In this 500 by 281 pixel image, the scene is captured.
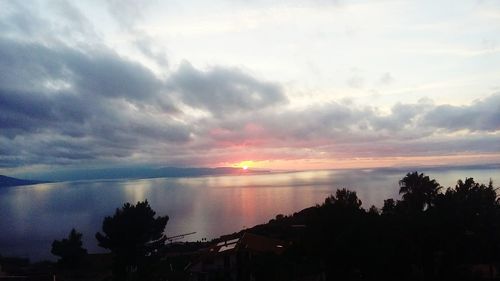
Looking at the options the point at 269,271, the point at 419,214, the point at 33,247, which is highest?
the point at 419,214

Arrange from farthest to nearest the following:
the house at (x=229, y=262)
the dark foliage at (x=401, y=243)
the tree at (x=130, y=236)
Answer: the tree at (x=130, y=236) < the house at (x=229, y=262) < the dark foliage at (x=401, y=243)

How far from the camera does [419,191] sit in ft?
141

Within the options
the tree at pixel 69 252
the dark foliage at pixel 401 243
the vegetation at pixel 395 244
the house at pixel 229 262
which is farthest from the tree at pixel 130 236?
the dark foliage at pixel 401 243

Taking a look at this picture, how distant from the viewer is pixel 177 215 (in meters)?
148

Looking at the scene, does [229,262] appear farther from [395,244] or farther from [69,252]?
[69,252]

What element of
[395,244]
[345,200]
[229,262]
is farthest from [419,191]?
[229,262]

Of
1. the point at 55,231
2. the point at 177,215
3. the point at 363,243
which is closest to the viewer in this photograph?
the point at 363,243

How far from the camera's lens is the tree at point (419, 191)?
42531 mm

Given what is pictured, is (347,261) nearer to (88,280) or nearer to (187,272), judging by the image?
(187,272)

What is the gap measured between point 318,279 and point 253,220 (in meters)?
99.3

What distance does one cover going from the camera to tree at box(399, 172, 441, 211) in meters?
42.5

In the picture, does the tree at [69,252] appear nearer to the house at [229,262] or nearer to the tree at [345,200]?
the house at [229,262]

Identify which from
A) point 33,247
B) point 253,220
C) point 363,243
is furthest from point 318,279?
point 253,220

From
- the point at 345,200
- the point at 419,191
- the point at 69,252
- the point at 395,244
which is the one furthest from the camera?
the point at 69,252
